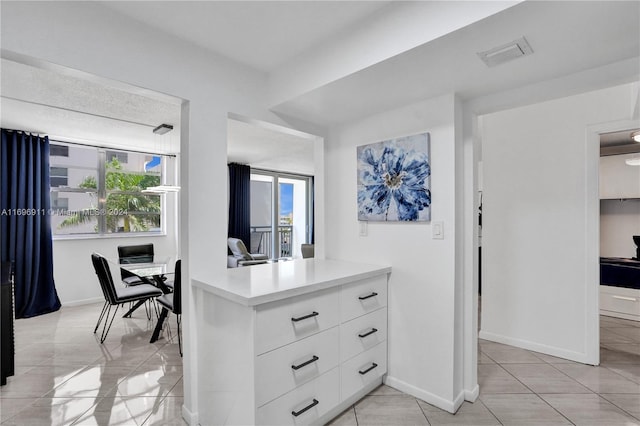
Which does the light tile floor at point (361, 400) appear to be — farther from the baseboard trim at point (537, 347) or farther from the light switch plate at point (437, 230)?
the light switch plate at point (437, 230)

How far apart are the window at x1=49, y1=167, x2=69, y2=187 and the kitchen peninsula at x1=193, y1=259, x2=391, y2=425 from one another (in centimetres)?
410

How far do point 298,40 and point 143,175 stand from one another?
448 cm

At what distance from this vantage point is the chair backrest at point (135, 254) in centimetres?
402

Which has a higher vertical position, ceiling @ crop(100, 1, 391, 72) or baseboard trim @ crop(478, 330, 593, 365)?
ceiling @ crop(100, 1, 391, 72)

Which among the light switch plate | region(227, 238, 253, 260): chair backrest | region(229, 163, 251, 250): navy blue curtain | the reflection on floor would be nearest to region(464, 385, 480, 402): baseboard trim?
the light switch plate

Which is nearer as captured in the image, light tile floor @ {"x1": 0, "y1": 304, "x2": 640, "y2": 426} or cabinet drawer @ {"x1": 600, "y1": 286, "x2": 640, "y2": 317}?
light tile floor @ {"x1": 0, "y1": 304, "x2": 640, "y2": 426}

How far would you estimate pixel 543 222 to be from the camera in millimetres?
2881

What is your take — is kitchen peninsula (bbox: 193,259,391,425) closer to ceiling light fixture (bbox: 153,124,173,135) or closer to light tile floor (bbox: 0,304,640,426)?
light tile floor (bbox: 0,304,640,426)

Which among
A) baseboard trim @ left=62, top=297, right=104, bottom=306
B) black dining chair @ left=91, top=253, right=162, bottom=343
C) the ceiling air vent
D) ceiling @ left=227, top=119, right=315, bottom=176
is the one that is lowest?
baseboard trim @ left=62, top=297, right=104, bottom=306

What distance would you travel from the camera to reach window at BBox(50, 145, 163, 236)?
4586 millimetres

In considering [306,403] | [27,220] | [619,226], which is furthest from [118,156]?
[619,226]

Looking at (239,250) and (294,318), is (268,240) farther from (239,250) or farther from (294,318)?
(294,318)

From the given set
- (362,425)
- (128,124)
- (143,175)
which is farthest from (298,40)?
(143,175)

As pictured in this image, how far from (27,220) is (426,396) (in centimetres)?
498
